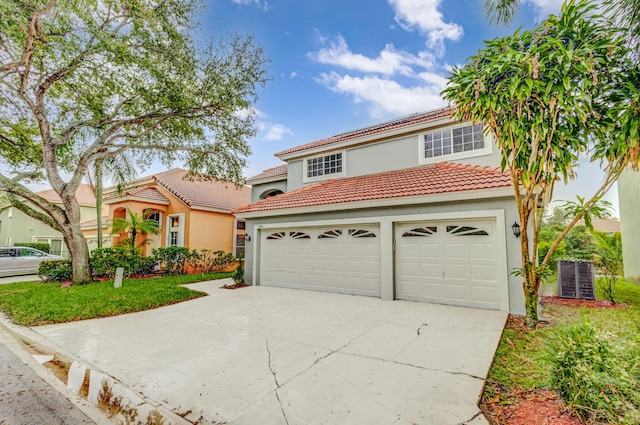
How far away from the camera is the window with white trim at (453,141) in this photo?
9586 mm

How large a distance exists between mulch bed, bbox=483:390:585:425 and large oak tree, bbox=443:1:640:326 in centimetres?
356

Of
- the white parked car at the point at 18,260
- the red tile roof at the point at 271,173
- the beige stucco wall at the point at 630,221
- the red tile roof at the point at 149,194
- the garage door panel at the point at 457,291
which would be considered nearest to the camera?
the garage door panel at the point at 457,291

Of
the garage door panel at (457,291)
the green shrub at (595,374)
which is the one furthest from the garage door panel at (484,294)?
the green shrub at (595,374)

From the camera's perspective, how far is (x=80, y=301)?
820 centimetres

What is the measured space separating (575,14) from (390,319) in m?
6.38

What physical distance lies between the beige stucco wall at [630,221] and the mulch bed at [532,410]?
→ 12.9 m

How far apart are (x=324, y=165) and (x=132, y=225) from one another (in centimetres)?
1037

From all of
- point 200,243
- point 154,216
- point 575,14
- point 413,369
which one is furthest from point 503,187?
point 154,216

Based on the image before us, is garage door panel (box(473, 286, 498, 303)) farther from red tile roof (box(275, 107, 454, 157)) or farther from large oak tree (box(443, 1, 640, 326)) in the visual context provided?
red tile roof (box(275, 107, 454, 157))

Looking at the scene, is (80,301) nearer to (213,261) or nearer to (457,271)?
(213,261)

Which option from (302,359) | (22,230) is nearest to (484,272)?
(302,359)

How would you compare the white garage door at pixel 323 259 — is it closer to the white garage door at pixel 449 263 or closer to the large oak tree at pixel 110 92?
the white garage door at pixel 449 263

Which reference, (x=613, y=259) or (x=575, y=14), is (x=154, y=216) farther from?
(x=613, y=259)

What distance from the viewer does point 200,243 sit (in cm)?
1616
